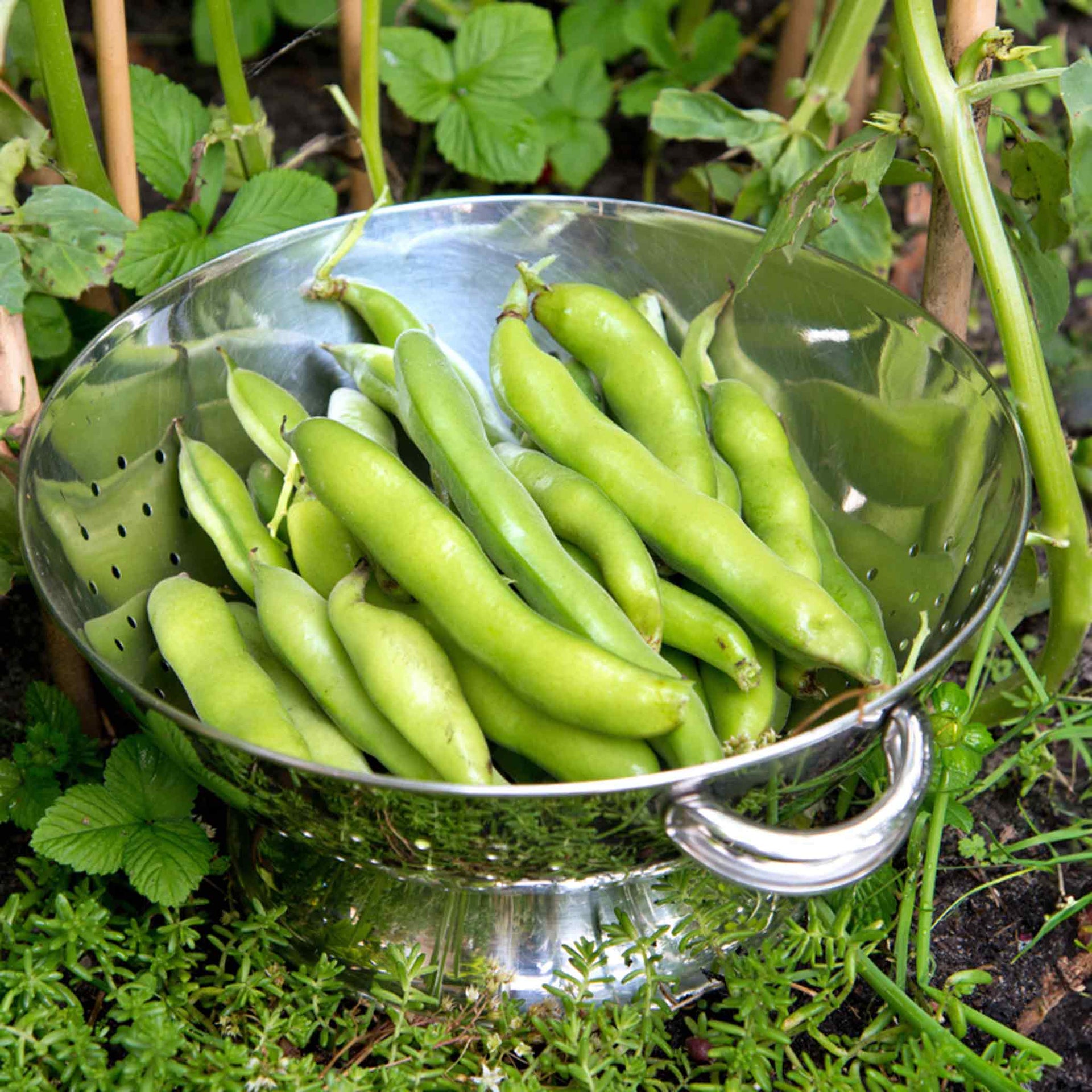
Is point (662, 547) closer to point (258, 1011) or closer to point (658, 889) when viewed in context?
point (658, 889)

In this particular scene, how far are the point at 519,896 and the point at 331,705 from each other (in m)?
0.26

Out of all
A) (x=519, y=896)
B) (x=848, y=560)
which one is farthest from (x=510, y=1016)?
(x=848, y=560)

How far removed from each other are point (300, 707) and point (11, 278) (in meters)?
0.49

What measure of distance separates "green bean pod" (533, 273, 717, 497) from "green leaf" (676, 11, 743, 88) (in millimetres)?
989

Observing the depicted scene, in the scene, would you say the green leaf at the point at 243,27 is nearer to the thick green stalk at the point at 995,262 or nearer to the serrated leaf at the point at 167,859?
the thick green stalk at the point at 995,262

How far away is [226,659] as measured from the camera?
1.09 metres

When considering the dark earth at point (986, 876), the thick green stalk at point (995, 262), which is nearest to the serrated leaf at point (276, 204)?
the dark earth at point (986, 876)

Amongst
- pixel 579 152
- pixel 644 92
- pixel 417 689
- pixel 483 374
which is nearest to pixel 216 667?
pixel 417 689

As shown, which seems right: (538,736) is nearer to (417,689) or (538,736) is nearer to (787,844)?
(417,689)

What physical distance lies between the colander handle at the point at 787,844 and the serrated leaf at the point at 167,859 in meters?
0.49

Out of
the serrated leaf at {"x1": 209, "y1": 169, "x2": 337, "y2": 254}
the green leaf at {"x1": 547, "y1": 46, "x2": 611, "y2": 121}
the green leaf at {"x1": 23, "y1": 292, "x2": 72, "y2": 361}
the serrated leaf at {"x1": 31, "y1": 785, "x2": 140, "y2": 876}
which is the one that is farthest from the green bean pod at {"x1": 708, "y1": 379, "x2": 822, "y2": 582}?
the green leaf at {"x1": 547, "y1": 46, "x2": 611, "y2": 121}

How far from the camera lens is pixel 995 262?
1.20 metres

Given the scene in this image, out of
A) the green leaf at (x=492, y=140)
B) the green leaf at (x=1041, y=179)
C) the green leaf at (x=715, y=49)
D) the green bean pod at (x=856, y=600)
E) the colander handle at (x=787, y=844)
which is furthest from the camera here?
the green leaf at (x=715, y=49)

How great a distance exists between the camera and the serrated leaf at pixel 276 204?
1508mm
